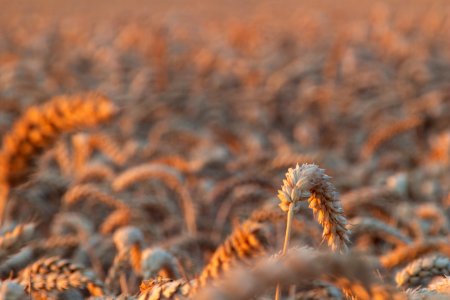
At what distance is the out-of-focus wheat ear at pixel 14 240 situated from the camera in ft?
4.93

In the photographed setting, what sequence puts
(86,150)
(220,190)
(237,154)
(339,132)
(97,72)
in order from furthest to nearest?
(97,72), (339,132), (237,154), (86,150), (220,190)

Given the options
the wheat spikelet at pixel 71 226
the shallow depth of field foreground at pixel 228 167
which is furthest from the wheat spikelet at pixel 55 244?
the wheat spikelet at pixel 71 226

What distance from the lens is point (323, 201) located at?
122 centimetres

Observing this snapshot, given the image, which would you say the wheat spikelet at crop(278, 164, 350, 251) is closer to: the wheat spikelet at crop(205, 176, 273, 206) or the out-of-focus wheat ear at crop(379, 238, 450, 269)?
the out-of-focus wheat ear at crop(379, 238, 450, 269)

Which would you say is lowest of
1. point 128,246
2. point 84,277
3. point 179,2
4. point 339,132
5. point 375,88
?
point 84,277

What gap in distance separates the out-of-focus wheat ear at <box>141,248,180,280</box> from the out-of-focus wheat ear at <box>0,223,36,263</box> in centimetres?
33

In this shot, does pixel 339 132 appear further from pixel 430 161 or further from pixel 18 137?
pixel 18 137

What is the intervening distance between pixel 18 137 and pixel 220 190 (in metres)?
1.52

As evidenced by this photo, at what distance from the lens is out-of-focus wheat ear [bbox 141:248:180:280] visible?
1.75 meters

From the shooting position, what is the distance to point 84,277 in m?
1.49

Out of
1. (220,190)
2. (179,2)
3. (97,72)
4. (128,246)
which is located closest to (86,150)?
(220,190)

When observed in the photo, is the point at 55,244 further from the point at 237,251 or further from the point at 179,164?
the point at 179,164

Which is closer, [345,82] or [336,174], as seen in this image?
[336,174]

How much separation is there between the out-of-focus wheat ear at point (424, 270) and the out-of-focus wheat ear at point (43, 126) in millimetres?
842
